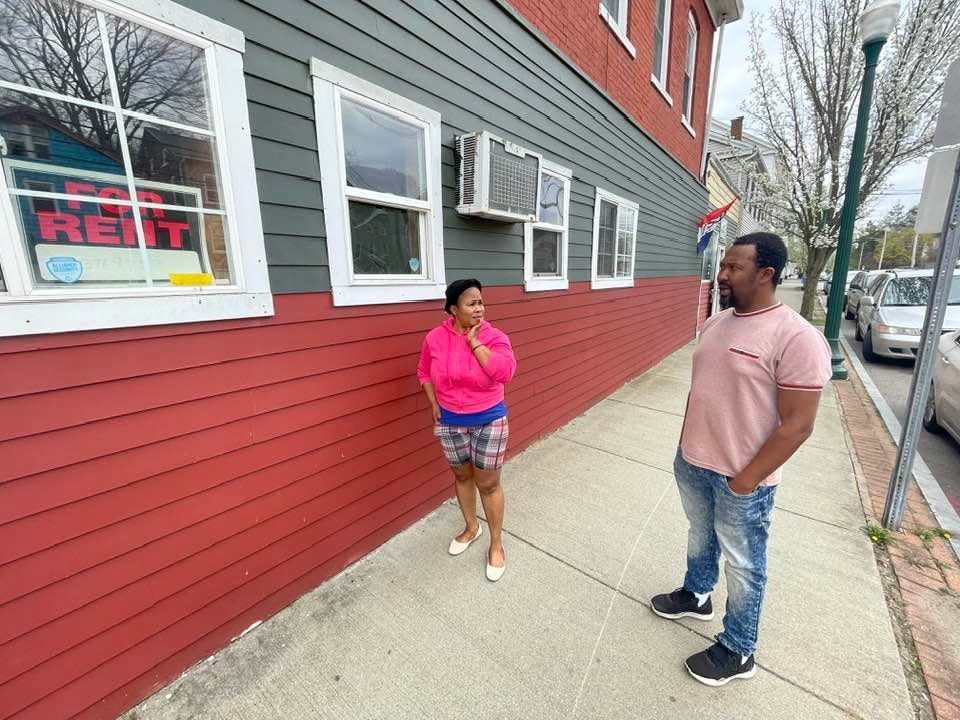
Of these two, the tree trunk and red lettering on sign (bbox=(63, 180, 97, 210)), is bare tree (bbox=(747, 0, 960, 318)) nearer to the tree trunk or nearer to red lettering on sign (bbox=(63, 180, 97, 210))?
the tree trunk

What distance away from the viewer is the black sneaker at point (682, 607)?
2.02 meters

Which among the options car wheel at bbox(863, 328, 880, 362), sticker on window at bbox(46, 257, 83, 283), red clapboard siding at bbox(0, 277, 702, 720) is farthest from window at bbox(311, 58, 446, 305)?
car wheel at bbox(863, 328, 880, 362)

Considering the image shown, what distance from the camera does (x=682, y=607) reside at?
203cm

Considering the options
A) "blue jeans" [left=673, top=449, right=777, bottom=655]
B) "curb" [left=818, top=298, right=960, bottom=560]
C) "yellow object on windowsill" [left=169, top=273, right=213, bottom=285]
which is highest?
"yellow object on windowsill" [left=169, top=273, right=213, bottom=285]

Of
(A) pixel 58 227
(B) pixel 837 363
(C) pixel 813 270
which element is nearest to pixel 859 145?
(B) pixel 837 363

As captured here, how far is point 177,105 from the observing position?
5.14 feet

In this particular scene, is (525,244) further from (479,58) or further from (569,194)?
(479,58)

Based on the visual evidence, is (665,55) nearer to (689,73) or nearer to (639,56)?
(639,56)

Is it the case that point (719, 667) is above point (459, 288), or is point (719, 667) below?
below

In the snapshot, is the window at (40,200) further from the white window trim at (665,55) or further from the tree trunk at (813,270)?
the tree trunk at (813,270)

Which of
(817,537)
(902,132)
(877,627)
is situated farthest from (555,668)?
(902,132)

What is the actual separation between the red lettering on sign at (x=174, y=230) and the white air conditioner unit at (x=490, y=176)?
5.21ft

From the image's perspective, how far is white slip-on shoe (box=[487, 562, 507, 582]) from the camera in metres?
2.29

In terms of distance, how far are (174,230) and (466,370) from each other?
1.35m
